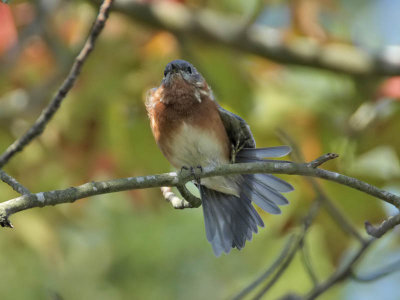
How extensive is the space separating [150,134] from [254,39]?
129 cm

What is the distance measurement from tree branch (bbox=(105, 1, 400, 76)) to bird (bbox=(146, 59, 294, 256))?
1324 mm

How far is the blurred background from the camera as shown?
397 cm

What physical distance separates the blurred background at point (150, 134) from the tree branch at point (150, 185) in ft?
4.23

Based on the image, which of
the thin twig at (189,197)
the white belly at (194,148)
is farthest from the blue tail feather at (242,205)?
the thin twig at (189,197)

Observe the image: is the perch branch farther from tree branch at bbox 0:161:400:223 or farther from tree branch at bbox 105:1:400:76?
tree branch at bbox 105:1:400:76

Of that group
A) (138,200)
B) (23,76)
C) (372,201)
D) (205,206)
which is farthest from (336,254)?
(23,76)

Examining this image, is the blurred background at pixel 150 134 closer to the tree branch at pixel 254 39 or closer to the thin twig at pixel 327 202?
the tree branch at pixel 254 39

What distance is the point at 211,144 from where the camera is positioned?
130 inches

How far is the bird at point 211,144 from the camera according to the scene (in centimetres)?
325

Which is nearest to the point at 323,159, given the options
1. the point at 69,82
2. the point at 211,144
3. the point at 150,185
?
the point at 150,185

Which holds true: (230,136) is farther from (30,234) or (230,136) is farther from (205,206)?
(30,234)

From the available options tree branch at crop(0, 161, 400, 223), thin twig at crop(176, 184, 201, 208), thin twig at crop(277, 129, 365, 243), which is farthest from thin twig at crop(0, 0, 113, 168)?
thin twig at crop(277, 129, 365, 243)

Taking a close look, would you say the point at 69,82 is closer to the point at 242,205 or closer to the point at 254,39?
the point at 242,205

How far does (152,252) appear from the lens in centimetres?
541
